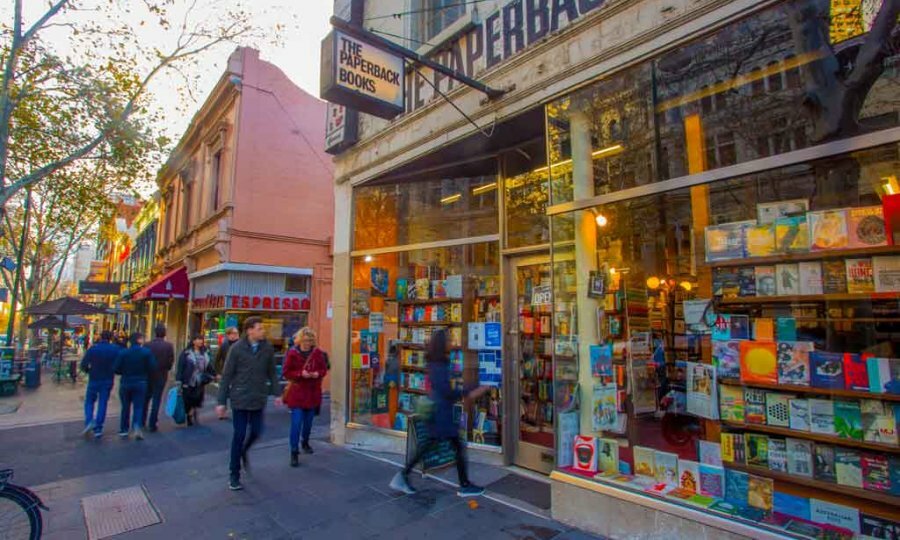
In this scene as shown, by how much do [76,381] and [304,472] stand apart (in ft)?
55.0

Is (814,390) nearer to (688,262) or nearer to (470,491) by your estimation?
(688,262)

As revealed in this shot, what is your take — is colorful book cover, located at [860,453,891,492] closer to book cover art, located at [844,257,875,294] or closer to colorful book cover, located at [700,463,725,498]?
colorful book cover, located at [700,463,725,498]

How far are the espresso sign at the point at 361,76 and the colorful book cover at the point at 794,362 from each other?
4476mm

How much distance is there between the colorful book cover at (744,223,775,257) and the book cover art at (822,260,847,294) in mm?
385

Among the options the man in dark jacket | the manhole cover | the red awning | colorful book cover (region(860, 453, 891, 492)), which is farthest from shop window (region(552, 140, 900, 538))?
the red awning

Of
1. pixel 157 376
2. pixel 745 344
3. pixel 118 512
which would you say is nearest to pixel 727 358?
pixel 745 344

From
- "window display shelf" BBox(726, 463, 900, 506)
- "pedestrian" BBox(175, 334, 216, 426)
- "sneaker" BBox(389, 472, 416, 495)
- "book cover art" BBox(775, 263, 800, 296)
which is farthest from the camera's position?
"pedestrian" BBox(175, 334, 216, 426)

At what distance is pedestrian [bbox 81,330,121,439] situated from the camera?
8188mm

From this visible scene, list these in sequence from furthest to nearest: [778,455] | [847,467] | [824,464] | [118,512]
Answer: [118,512] → [778,455] → [824,464] → [847,467]

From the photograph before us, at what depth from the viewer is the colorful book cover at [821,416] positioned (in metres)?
3.50

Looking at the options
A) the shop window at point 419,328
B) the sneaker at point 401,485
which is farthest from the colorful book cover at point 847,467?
the sneaker at point 401,485

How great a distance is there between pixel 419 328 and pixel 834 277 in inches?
207

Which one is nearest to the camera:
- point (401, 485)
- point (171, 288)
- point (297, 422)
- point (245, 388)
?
point (401, 485)

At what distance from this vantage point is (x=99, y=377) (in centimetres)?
830
